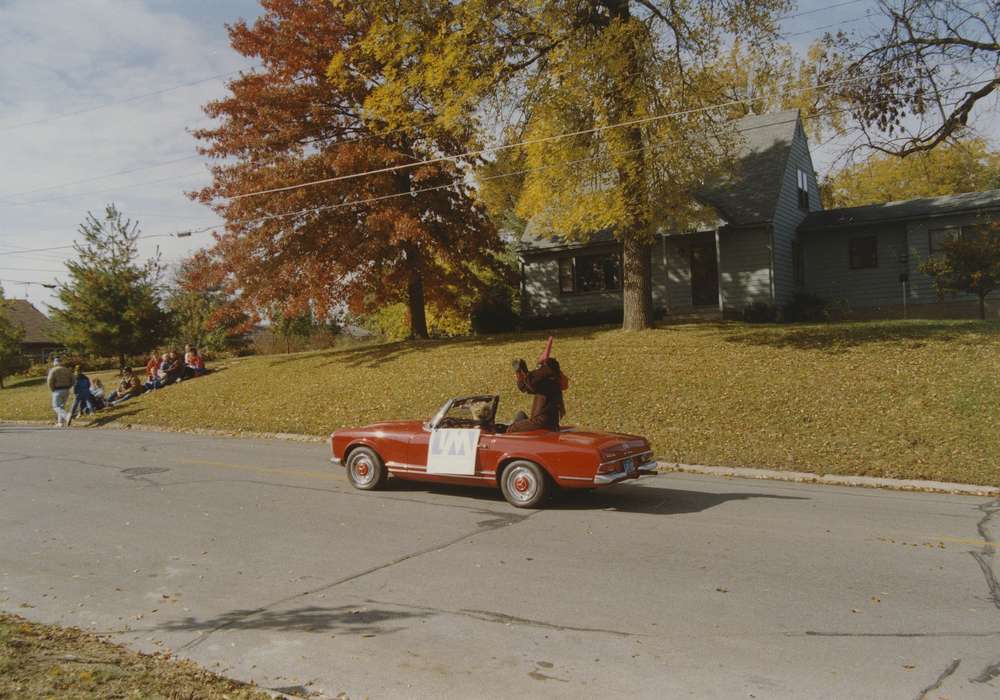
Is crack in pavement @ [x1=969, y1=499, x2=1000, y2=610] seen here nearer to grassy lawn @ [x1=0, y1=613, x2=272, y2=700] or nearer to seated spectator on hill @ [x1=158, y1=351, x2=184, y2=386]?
grassy lawn @ [x1=0, y1=613, x2=272, y2=700]

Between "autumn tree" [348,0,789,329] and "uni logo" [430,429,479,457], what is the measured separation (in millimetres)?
10509

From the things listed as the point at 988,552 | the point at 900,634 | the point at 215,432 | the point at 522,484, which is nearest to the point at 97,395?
the point at 215,432

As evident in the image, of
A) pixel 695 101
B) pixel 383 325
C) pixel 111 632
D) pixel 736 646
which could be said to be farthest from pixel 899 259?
pixel 111 632

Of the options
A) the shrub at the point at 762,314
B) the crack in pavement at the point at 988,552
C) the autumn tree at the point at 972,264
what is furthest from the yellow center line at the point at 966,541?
the shrub at the point at 762,314

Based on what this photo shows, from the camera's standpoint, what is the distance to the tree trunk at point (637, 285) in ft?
70.3

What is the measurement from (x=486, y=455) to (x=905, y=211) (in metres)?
24.0

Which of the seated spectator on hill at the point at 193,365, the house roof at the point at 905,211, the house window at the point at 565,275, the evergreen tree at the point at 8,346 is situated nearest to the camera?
the house roof at the point at 905,211

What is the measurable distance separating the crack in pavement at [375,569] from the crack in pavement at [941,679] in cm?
415

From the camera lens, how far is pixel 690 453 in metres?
12.7

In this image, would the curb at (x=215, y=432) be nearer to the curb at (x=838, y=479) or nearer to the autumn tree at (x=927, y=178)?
the curb at (x=838, y=479)

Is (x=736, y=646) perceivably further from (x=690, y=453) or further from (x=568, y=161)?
(x=568, y=161)

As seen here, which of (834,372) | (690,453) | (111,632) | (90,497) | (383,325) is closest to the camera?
(111,632)

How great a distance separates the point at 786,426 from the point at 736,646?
904cm

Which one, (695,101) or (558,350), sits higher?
(695,101)
